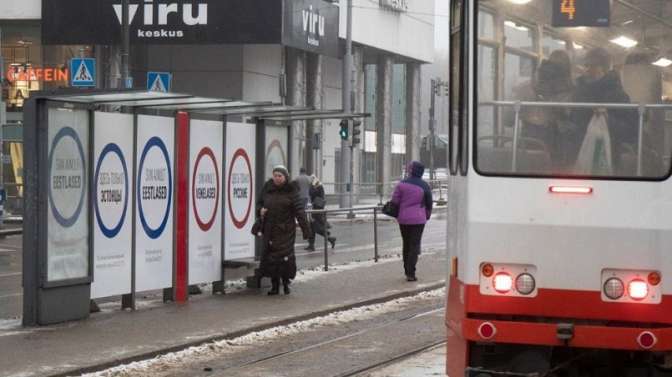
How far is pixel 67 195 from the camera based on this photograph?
13.7m

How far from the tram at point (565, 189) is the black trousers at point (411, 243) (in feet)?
34.4

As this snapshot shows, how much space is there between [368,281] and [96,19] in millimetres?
23960

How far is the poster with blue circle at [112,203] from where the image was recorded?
1420cm

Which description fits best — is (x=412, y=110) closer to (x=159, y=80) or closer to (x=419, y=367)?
(x=159, y=80)

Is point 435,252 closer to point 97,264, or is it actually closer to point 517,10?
point 97,264

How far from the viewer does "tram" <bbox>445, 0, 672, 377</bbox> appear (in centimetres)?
791

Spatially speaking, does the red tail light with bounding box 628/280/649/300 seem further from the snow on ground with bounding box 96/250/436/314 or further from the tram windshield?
the snow on ground with bounding box 96/250/436/314

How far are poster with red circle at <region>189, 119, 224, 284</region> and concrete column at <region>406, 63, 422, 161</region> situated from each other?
4442 cm

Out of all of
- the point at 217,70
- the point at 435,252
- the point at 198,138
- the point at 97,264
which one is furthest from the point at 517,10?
the point at 217,70

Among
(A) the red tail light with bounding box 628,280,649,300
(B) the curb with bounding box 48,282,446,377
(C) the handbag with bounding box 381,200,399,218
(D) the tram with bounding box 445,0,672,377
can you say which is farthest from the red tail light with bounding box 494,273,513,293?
(C) the handbag with bounding box 381,200,399,218

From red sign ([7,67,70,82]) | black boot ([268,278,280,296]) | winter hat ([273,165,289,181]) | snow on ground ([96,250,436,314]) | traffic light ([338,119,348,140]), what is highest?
red sign ([7,67,70,82])

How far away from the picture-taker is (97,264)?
14148 millimetres

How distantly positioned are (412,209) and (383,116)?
39.7m

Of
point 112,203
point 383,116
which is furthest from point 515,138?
point 383,116
